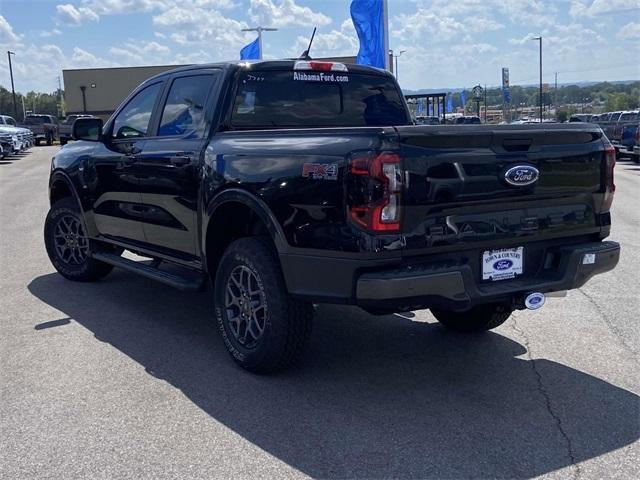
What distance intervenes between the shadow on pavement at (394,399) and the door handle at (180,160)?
1307 mm

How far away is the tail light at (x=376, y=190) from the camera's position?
3656mm

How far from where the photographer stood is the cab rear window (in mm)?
5285

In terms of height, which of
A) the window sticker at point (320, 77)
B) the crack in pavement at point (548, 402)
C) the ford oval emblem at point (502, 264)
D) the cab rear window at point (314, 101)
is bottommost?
the crack in pavement at point (548, 402)

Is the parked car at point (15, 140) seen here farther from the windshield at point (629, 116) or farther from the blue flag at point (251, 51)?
the windshield at point (629, 116)

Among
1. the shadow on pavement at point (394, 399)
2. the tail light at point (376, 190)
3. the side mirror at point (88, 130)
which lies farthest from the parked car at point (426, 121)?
the tail light at point (376, 190)

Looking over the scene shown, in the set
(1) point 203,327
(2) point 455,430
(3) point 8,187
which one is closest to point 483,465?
(2) point 455,430

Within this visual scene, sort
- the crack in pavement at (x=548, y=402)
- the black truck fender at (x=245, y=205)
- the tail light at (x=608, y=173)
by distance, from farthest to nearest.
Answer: the tail light at (x=608, y=173)
the black truck fender at (x=245, y=205)
the crack in pavement at (x=548, y=402)

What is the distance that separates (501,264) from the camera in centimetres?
411

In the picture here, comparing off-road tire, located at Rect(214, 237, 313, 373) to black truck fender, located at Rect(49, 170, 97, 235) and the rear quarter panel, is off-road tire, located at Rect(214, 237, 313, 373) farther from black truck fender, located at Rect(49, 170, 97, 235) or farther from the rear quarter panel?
black truck fender, located at Rect(49, 170, 97, 235)

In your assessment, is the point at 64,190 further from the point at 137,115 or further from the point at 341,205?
the point at 341,205

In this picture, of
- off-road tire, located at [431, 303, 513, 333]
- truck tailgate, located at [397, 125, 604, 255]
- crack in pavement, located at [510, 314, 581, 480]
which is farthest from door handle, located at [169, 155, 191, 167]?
crack in pavement, located at [510, 314, 581, 480]

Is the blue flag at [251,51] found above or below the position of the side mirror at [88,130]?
above

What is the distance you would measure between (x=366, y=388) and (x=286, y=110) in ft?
7.35

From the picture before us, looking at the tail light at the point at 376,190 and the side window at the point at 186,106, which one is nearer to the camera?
the tail light at the point at 376,190
